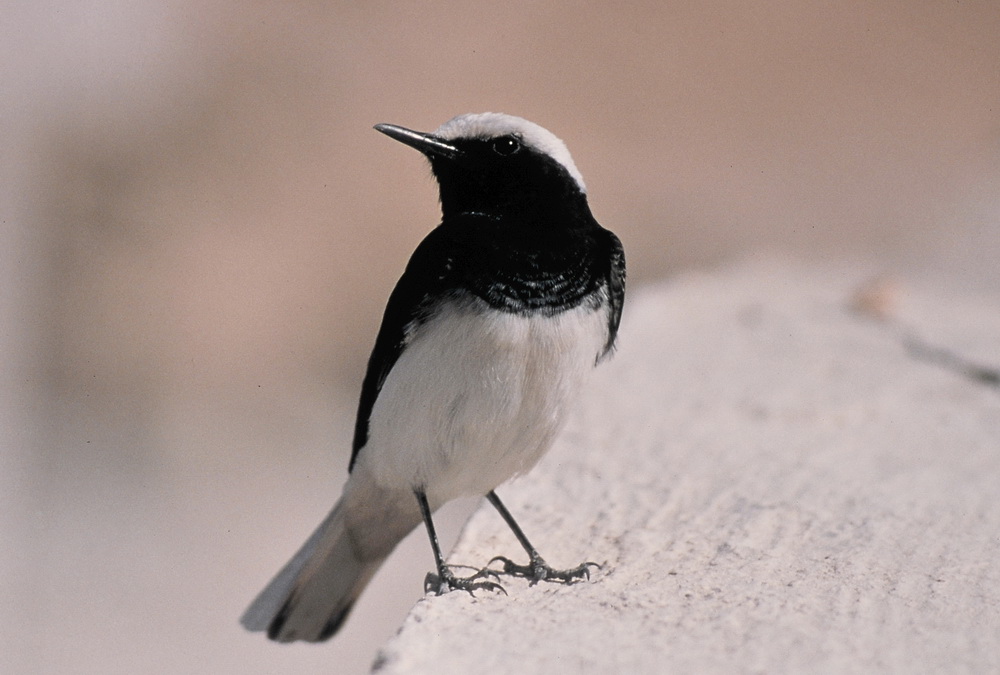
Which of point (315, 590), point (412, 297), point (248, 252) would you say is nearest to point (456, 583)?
point (412, 297)

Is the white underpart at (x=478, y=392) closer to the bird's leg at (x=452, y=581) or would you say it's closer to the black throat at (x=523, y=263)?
the black throat at (x=523, y=263)

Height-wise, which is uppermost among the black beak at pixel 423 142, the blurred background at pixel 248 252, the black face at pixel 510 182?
the black beak at pixel 423 142

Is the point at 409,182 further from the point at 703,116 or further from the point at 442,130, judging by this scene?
the point at 442,130

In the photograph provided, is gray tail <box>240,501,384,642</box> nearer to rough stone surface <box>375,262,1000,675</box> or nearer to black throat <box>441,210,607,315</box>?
rough stone surface <box>375,262,1000,675</box>

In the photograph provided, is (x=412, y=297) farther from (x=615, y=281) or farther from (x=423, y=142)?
(x=615, y=281)

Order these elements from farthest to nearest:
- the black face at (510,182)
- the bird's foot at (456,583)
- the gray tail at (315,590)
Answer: the gray tail at (315,590) → the black face at (510,182) → the bird's foot at (456,583)

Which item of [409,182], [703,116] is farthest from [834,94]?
[409,182]

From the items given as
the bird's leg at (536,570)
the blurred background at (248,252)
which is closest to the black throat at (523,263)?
the bird's leg at (536,570)
